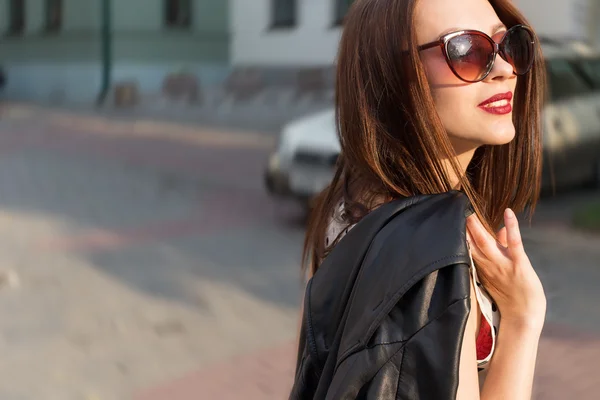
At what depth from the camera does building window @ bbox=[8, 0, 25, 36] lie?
29.9 meters

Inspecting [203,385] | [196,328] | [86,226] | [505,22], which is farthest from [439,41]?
[86,226]

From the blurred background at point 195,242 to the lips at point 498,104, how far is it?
2.78ft

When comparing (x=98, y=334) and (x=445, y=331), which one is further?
(x=98, y=334)

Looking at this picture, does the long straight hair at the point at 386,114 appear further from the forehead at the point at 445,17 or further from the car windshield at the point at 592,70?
the car windshield at the point at 592,70

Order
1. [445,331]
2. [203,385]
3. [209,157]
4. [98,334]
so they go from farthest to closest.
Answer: [209,157] < [98,334] < [203,385] < [445,331]

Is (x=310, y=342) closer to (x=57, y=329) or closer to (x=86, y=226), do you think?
(x=57, y=329)

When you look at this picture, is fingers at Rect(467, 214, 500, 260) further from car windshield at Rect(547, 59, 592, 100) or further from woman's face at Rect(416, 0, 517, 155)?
car windshield at Rect(547, 59, 592, 100)

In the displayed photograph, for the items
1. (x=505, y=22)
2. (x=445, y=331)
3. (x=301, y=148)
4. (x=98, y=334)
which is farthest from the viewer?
(x=301, y=148)

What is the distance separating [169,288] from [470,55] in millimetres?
4857

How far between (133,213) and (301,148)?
2.13m

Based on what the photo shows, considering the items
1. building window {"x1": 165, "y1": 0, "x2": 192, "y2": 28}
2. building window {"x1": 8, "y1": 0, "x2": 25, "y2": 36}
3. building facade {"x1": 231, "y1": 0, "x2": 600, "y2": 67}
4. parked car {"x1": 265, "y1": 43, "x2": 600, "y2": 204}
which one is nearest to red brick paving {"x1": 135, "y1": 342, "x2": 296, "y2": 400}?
parked car {"x1": 265, "y1": 43, "x2": 600, "y2": 204}

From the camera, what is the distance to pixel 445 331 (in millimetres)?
1269

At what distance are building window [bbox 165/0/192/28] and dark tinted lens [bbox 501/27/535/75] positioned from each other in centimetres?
2649

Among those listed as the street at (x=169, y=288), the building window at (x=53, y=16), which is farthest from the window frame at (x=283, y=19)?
the street at (x=169, y=288)
